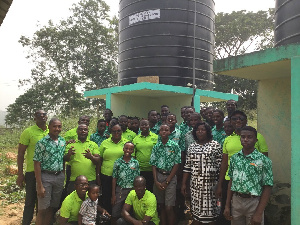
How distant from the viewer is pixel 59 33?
742 inches

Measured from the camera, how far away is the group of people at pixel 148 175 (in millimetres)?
2809

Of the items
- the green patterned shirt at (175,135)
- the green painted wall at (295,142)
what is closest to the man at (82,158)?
the green patterned shirt at (175,135)

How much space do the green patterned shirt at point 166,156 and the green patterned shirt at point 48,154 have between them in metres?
Result: 1.30

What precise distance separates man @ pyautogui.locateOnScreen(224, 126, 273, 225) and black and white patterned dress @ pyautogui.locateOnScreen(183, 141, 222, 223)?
0.48 m

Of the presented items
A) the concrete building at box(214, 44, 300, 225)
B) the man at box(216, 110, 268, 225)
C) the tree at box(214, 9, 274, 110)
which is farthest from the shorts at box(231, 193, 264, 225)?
the tree at box(214, 9, 274, 110)

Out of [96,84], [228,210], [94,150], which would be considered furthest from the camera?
[96,84]

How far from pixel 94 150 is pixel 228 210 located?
202 cm

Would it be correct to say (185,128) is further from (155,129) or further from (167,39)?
(167,39)

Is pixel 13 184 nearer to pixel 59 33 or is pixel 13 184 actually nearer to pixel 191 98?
pixel 191 98

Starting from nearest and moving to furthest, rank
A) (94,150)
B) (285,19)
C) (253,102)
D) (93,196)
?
(93,196)
(285,19)
(94,150)
(253,102)

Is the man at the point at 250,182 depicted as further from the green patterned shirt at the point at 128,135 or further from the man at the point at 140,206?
the green patterned shirt at the point at 128,135

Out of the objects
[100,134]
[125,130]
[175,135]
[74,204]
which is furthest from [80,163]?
[175,135]

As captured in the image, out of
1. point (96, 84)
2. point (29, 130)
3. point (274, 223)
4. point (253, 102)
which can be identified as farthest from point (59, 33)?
point (274, 223)

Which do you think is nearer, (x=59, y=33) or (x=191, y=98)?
(x=191, y=98)
